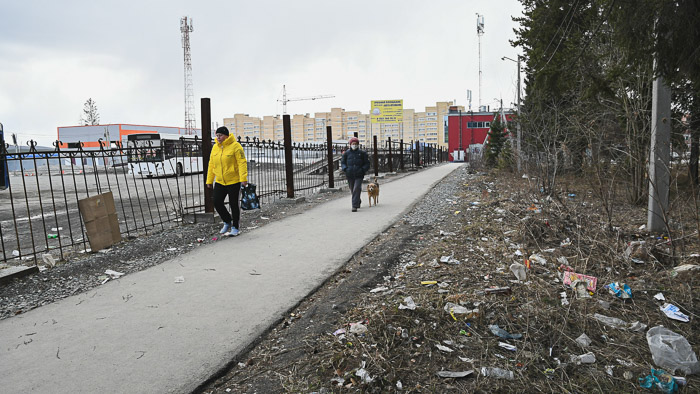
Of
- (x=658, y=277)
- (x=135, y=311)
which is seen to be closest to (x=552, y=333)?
(x=658, y=277)

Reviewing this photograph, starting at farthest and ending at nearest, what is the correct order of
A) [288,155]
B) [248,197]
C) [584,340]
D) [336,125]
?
[336,125] → [288,155] → [248,197] → [584,340]

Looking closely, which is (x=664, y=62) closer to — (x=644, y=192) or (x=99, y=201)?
(x=644, y=192)

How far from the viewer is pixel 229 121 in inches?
5591

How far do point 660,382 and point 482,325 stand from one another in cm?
117

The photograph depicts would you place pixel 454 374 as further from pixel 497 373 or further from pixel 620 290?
pixel 620 290

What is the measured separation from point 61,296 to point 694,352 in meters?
5.62

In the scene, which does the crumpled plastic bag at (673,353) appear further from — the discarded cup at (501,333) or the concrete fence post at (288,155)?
the concrete fence post at (288,155)

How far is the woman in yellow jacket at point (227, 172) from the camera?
25.2 feet

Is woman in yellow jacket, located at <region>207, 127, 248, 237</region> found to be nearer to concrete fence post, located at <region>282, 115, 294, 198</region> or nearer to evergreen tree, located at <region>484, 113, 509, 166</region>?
concrete fence post, located at <region>282, 115, 294, 198</region>

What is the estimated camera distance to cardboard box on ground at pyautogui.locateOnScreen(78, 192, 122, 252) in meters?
6.49

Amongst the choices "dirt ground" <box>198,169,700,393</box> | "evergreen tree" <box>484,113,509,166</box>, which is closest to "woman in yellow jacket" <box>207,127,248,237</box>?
"dirt ground" <box>198,169,700,393</box>

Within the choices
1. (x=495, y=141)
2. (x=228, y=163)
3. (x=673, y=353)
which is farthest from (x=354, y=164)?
(x=495, y=141)

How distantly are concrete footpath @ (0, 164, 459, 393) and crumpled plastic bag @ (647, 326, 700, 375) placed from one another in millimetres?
2843

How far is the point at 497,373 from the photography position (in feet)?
9.26
